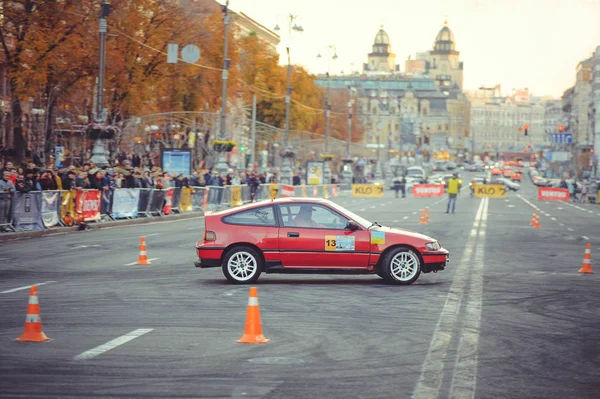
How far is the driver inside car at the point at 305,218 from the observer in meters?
17.8

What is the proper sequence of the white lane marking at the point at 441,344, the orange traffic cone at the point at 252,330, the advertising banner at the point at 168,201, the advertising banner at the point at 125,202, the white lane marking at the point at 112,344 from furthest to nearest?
the advertising banner at the point at 168,201 < the advertising banner at the point at 125,202 < the orange traffic cone at the point at 252,330 < the white lane marking at the point at 112,344 < the white lane marking at the point at 441,344

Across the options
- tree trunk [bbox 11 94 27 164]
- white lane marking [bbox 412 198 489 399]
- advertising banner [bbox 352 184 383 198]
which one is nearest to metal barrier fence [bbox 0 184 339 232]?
tree trunk [bbox 11 94 27 164]

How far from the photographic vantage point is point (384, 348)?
449 inches

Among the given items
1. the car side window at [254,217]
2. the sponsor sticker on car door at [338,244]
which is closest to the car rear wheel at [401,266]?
the sponsor sticker on car door at [338,244]

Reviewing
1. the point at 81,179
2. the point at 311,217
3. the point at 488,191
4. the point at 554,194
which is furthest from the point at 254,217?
the point at 554,194

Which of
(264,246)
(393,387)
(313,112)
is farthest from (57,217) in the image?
(313,112)

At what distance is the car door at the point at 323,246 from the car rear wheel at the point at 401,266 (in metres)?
0.34

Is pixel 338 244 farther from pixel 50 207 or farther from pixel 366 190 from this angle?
pixel 366 190

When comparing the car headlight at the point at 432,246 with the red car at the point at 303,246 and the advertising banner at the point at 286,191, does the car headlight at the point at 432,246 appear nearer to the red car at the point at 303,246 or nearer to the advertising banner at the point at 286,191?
the red car at the point at 303,246

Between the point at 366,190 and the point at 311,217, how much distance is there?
67071mm

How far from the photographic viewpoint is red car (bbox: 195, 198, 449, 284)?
17.6 m

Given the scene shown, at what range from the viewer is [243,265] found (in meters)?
17.6

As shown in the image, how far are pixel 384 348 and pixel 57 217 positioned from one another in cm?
2231

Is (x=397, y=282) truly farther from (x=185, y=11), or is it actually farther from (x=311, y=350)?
(x=185, y=11)
